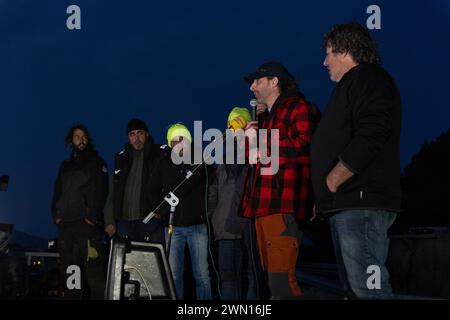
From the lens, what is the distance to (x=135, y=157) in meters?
8.99

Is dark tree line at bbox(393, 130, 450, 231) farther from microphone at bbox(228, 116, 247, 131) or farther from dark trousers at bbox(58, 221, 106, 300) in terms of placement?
microphone at bbox(228, 116, 247, 131)

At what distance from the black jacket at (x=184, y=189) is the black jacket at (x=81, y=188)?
1118mm

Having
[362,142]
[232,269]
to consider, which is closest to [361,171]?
[362,142]

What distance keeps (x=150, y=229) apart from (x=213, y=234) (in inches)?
36.0

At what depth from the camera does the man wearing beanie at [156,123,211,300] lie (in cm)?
809

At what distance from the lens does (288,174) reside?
5023 mm

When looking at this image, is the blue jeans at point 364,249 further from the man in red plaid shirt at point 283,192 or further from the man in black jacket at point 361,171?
the man in red plaid shirt at point 283,192

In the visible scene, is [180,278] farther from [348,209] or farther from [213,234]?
[348,209]

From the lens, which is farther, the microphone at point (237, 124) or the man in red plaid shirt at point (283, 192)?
the microphone at point (237, 124)

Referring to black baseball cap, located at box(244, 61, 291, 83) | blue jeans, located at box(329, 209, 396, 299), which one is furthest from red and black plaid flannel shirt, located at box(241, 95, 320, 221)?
→ blue jeans, located at box(329, 209, 396, 299)

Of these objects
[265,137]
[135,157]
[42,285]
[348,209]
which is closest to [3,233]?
[42,285]

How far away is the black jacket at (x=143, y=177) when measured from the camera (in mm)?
8641

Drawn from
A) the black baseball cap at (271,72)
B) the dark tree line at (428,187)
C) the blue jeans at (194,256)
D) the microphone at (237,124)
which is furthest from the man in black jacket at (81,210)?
the dark tree line at (428,187)

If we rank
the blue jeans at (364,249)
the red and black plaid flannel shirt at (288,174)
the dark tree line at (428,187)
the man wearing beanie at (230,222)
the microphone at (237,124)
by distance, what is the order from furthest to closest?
the dark tree line at (428,187) → the man wearing beanie at (230,222) → the microphone at (237,124) → the red and black plaid flannel shirt at (288,174) → the blue jeans at (364,249)
